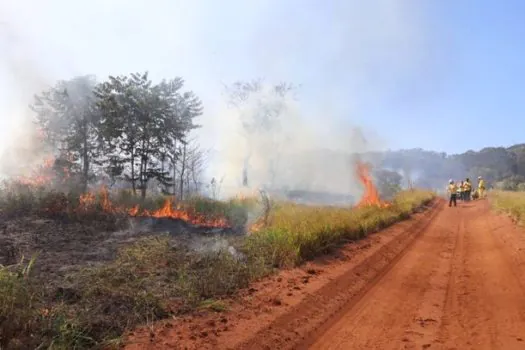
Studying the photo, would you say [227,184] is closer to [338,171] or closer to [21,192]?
[338,171]

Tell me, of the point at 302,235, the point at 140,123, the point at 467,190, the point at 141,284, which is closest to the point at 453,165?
the point at 467,190

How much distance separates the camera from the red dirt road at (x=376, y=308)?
523 centimetres

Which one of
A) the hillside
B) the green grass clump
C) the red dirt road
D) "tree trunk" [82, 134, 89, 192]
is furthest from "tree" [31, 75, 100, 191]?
the hillside

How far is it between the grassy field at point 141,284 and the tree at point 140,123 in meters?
11.5

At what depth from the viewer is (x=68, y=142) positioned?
2217cm

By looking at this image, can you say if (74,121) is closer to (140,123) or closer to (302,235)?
(140,123)

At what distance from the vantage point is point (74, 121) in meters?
22.2

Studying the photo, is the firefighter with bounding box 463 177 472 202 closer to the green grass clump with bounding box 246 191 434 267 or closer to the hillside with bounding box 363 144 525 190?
the green grass clump with bounding box 246 191 434 267

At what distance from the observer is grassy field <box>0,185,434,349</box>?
4.57 meters

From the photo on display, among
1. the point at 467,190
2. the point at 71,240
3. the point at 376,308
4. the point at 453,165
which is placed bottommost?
the point at 376,308

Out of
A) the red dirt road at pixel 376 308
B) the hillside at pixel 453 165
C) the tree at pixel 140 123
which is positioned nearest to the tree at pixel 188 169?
the tree at pixel 140 123

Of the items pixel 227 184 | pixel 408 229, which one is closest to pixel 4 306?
pixel 408 229

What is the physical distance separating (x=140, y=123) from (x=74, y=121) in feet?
11.0

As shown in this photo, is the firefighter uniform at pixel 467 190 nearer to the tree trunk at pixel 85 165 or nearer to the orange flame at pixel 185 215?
the orange flame at pixel 185 215
